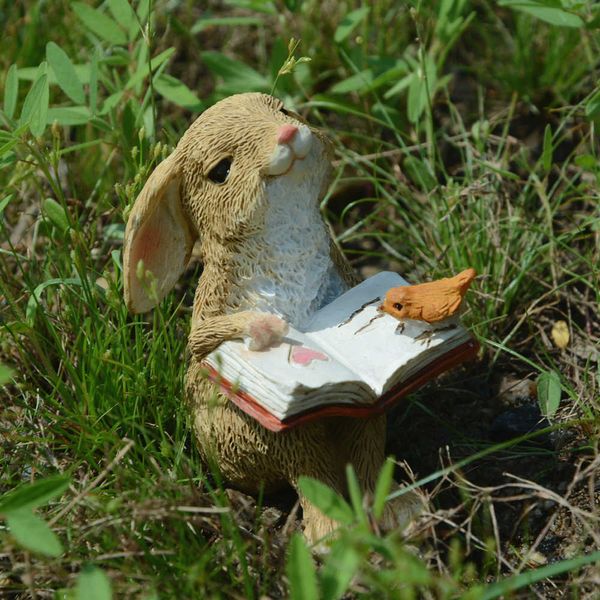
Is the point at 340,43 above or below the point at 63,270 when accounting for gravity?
above

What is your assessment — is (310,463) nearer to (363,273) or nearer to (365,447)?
(365,447)

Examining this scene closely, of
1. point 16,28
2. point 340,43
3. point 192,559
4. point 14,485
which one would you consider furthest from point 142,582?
point 16,28

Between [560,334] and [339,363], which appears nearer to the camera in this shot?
[339,363]

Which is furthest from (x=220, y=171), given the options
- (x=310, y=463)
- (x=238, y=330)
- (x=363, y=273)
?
(x=363, y=273)

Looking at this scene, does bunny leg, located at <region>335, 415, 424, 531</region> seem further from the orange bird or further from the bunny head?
the bunny head

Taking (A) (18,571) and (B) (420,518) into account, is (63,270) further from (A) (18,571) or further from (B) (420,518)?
(B) (420,518)

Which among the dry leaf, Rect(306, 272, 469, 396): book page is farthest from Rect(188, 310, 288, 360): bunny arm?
the dry leaf

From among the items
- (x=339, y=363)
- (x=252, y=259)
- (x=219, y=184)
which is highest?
(x=219, y=184)
